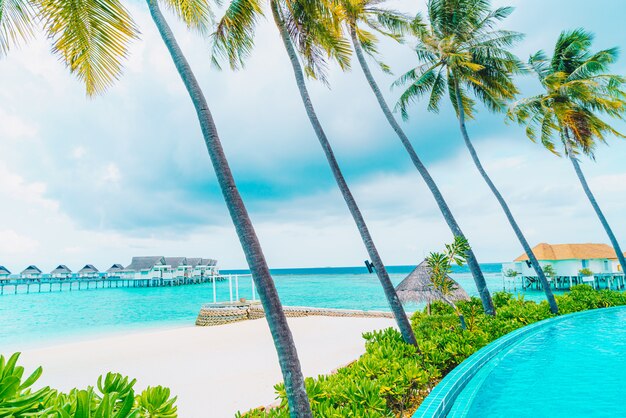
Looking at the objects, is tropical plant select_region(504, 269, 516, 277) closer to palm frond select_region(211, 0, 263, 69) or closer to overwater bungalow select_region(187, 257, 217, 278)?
palm frond select_region(211, 0, 263, 69)

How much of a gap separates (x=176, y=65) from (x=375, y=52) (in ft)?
25.7

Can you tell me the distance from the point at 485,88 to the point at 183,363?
47.8ft

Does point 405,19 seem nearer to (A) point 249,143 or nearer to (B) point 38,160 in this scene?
(A) point 249,143

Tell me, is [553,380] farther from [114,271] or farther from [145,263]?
[114,271]

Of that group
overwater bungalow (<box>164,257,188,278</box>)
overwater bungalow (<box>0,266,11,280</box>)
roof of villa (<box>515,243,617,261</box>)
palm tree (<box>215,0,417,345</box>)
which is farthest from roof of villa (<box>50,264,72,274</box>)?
palm tree (<box>215,0,417,345</box>)

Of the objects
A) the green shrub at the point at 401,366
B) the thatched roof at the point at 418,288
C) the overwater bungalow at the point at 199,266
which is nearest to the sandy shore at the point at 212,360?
the thatched roof at the point at 418,288

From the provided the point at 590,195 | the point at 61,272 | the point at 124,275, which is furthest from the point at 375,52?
the point at 61,272

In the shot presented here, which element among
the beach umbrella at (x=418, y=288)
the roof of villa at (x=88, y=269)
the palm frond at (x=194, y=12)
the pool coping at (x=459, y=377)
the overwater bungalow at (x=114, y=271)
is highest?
the palm frond at (x=194, y=12)

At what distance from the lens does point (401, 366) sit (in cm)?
520

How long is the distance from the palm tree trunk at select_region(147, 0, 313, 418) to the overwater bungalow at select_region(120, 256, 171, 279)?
7664 centimetres

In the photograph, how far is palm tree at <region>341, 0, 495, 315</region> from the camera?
9.91 m

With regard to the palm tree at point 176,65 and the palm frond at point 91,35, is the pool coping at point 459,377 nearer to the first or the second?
the palm tree at point 176,65

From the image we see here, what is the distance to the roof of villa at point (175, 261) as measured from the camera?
251ft

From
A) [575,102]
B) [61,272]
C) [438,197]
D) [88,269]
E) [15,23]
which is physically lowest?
[61,272]
